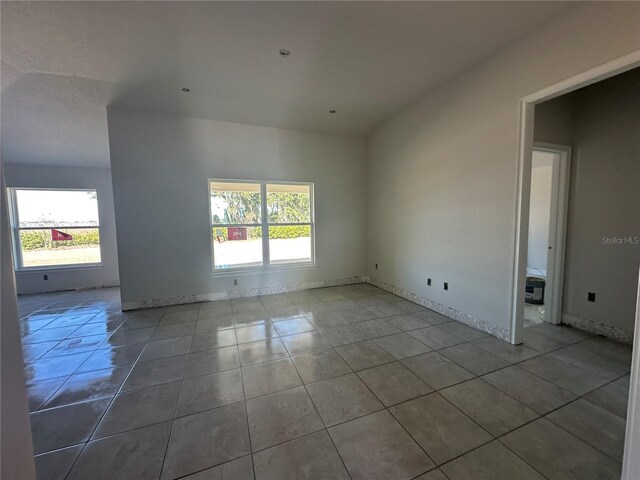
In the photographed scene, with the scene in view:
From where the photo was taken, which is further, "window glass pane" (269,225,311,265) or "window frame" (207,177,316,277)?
"window glass pane" (269,225,311,265)

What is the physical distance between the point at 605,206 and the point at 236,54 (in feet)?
13.9

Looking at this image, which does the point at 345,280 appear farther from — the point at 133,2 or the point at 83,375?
the point at 133,2

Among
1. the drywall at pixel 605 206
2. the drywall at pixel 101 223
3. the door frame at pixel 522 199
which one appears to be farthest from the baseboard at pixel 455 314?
the drywall at pixel 101 223

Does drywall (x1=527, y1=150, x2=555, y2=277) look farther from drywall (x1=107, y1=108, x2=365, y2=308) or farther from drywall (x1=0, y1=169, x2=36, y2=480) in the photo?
drywall (x1=0, y1=169, x2=36, y2=480)

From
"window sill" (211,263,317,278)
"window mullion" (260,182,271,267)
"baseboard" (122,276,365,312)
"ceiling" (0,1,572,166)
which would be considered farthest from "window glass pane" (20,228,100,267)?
"window mullion" (260,182,271,267)

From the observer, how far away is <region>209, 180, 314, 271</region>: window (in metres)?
4.43

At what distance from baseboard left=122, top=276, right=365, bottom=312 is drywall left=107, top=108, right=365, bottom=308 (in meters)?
0.02

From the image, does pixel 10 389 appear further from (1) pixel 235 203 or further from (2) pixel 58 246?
(2) pixel 58 246

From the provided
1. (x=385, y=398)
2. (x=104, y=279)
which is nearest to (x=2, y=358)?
(x=385, y=398)

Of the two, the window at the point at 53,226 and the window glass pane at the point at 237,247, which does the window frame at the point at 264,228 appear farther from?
the window at the point at 53,226

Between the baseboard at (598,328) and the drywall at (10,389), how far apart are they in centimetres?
445

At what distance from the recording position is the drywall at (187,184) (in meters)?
3.84

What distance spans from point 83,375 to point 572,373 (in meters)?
4.29

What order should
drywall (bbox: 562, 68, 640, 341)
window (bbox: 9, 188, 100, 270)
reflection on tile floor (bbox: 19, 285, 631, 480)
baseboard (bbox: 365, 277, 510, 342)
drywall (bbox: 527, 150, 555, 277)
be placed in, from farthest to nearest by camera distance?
window (bbox: 9, 188, 100, 270)
drywall (bbox: 527, 150, 555, 277)
baseboard (bbox: 365, 277, 510, 342)
drywall (bbox: 562, 68, 640, 341)
reflection on tile floor (bbox: 19, 285, 631, 480)
